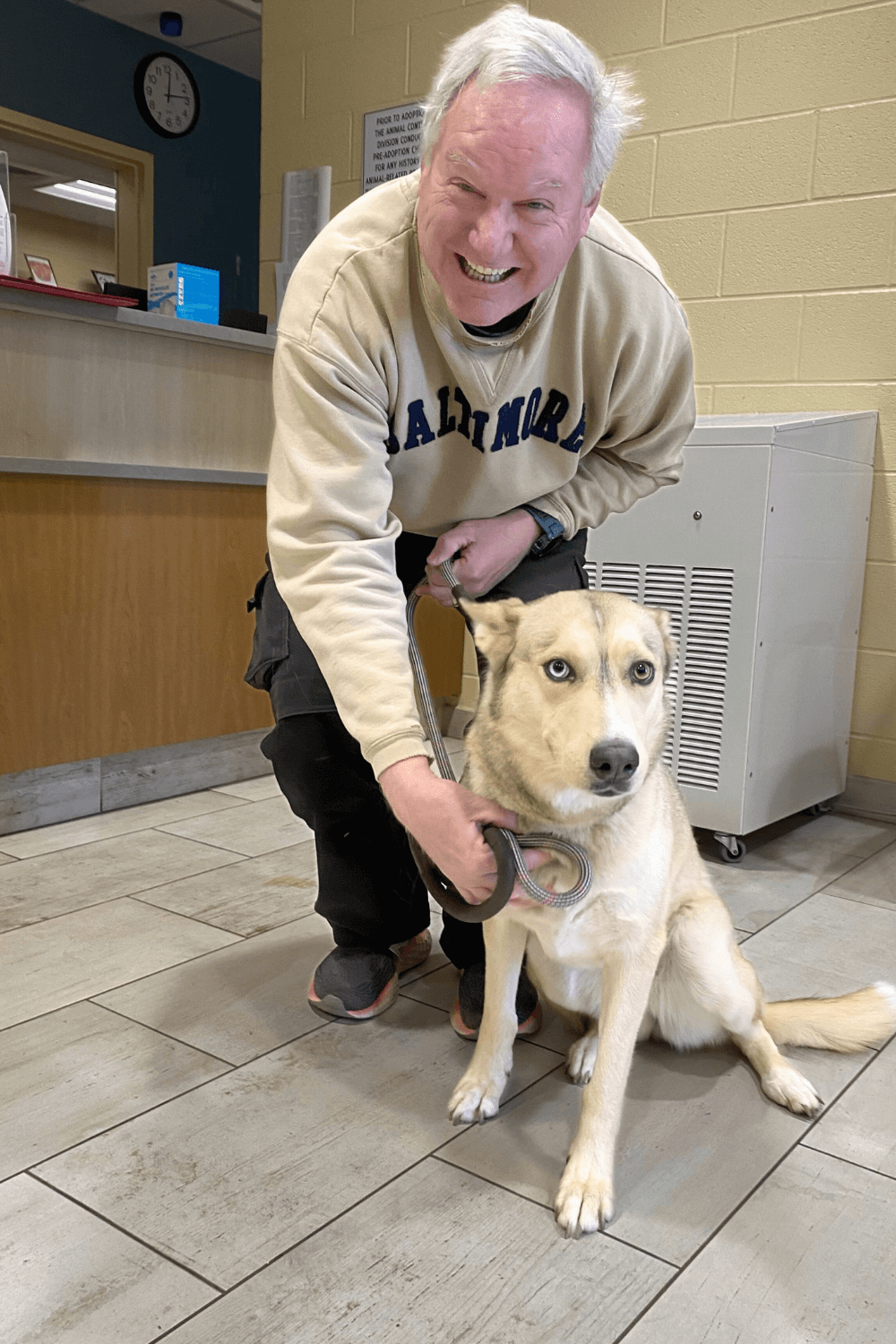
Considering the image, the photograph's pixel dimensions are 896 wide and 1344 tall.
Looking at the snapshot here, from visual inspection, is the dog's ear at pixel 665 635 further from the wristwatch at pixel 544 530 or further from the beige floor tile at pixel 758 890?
the beige floor tile at pixel 758 890

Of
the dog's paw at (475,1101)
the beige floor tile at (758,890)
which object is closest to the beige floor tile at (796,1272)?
the dog's paw at (475,1101)

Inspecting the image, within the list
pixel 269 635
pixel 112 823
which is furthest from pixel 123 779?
pixel 269 635

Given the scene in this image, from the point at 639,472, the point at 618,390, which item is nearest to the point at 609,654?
the point at 618,390

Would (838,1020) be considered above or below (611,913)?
below

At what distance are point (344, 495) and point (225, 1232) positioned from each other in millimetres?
850

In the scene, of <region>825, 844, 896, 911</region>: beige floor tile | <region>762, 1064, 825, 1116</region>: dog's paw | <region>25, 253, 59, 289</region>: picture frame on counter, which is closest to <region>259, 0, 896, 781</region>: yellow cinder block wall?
<region>825, 844, 896, 911</region>: beige floor tile

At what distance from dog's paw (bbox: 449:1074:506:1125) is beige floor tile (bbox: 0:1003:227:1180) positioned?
348 mm

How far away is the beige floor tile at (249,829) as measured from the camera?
2.51 meters

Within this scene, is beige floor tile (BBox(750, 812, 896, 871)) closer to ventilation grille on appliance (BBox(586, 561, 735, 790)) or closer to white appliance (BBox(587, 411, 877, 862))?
white appliance (BBox(587, 411, 877, 862))

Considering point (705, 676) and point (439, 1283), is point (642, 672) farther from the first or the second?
point (705, 676)

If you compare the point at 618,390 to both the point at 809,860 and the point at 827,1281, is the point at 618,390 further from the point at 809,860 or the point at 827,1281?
the point at 809,860

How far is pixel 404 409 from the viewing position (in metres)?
1.39

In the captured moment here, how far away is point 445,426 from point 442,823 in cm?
59

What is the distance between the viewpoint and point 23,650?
2.44 m
